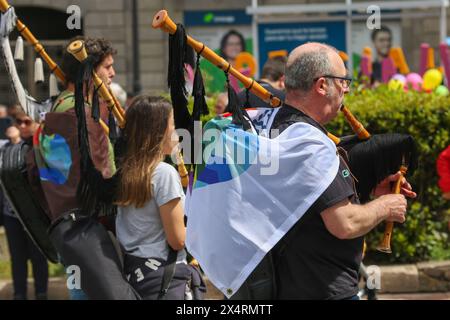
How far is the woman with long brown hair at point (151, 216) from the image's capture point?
4203 millimetres

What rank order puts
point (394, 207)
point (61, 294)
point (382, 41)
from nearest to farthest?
1. point (394, 207)
2. point (61, 294)
3. point (382, 41)

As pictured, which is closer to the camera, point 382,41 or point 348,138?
point 348,138

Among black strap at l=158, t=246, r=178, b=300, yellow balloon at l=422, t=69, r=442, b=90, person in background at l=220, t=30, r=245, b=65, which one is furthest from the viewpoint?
person in background at l=220, t=30, r=245, b=65

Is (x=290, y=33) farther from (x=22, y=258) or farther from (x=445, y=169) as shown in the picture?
(x=445, y=169)

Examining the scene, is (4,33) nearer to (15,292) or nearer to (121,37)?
(15,292)

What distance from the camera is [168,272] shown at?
13.9 ft

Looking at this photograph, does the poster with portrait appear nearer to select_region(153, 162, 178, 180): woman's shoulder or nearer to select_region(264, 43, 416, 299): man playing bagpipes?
select_region(153, 162, 178, 180): woman's shoulder

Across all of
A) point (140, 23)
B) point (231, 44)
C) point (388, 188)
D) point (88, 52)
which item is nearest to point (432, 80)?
point (88, 52)

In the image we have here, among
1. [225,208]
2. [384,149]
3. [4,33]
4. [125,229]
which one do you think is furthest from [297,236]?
[4,33]

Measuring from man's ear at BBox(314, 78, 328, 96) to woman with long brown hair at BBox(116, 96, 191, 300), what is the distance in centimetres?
96

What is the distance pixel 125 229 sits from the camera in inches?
168

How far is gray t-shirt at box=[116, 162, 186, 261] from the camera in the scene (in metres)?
4.22

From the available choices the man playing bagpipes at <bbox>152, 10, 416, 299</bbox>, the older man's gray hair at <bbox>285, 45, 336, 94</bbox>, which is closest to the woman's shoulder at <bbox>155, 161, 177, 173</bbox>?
the man playing bagpipes at <bbox>152, 10, 416, 299</bbox>

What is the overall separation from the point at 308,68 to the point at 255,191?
0.54 m
